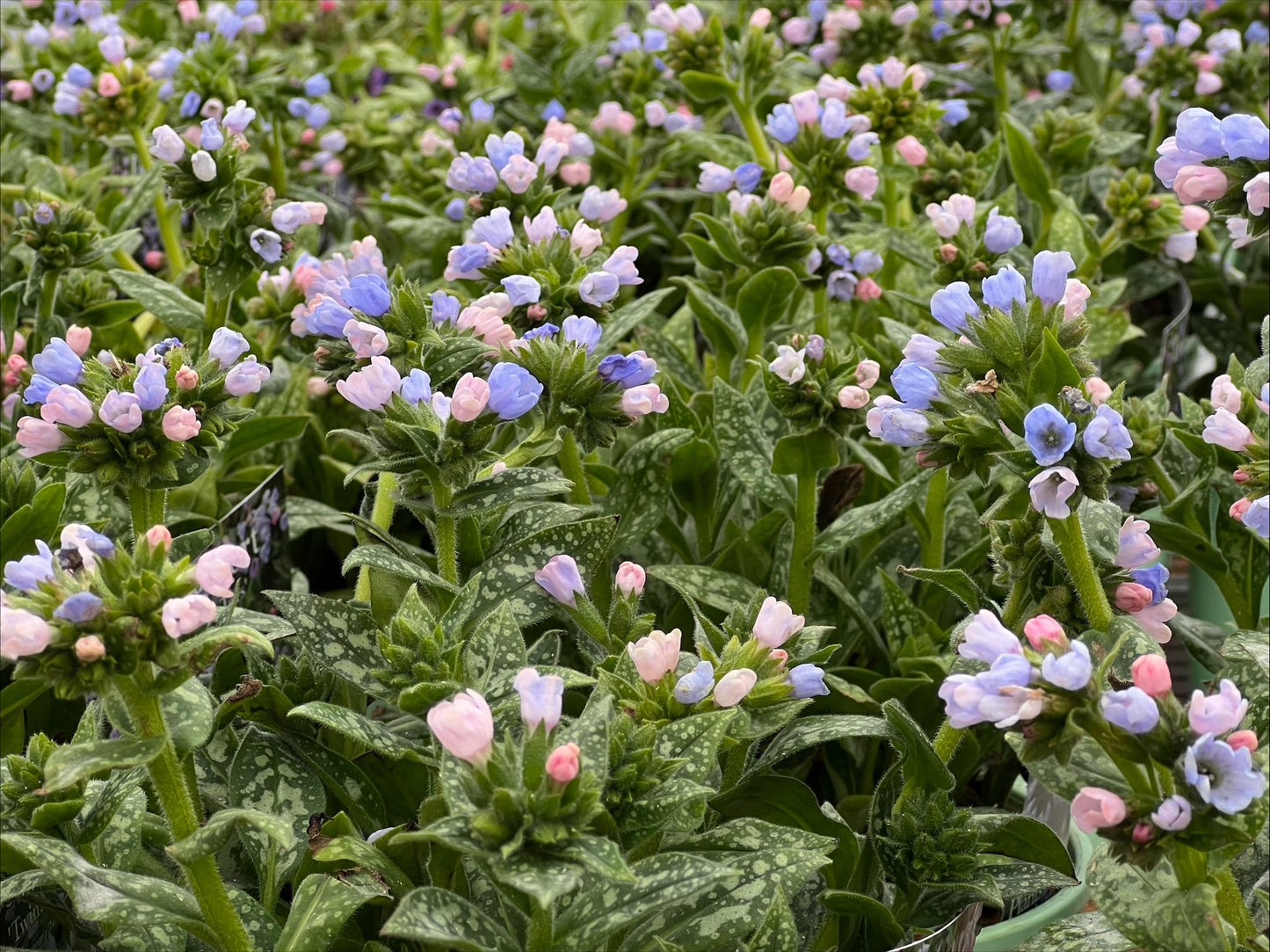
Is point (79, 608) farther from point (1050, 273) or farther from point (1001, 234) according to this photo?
point (1001, 234)

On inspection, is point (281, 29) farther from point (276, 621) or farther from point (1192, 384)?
point (276, 621)

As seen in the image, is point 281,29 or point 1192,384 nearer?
point 1192,384

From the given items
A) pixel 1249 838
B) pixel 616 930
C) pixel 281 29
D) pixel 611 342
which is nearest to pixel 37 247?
pixel 611 342

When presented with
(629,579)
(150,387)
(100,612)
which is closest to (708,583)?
(629,579)

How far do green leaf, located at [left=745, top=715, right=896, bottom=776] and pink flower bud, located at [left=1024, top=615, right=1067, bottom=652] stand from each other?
246 millimetres

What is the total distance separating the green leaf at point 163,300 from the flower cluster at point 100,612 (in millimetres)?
740

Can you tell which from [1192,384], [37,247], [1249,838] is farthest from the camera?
[1192,384]

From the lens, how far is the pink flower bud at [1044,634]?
0.88 metres

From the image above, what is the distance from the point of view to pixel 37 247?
1.62 metres

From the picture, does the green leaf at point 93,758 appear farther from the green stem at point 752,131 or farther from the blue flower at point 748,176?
the green stem at point 752,131

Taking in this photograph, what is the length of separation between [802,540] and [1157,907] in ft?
1.87

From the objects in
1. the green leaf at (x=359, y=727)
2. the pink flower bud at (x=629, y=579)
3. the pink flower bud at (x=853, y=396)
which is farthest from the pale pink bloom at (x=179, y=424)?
the pink flower bud at (x=853, y=396)

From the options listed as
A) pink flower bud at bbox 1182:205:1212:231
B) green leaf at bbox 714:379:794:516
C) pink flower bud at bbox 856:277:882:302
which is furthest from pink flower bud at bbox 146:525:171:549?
pink flower bud at bbox 1182:205:1212:231

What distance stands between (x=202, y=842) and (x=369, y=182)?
196cm
